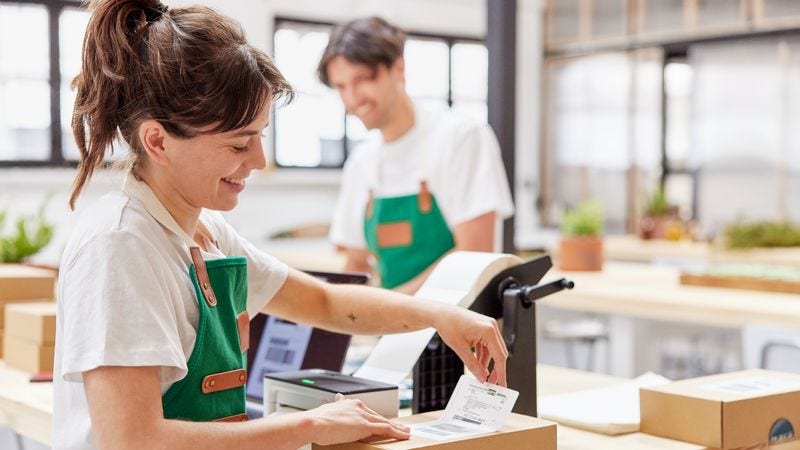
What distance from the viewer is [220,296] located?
5.28 ft

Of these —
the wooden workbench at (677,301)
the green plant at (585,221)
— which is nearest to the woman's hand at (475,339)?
the wooden workbench at (677,301)

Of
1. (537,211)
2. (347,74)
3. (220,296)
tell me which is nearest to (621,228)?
(537,211)

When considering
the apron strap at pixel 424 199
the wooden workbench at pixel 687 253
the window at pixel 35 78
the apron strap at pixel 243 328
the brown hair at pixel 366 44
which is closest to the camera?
the apron strap at pixel 243 328

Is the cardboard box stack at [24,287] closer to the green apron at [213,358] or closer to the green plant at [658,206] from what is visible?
the green apron at [213,358]

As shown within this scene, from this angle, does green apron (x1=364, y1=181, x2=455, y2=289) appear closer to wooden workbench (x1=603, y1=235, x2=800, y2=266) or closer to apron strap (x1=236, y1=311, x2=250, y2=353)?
apron strap (x1=236, y1=311, x2=250, y2=353)

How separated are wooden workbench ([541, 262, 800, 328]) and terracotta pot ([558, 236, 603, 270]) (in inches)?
5.8

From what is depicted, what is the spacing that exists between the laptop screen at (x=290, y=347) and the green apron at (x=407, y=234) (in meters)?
0.77

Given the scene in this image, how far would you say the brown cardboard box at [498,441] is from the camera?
1524 millimetres

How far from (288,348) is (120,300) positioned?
1.08m

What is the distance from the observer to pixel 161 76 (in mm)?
1468

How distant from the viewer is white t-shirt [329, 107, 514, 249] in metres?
3.15

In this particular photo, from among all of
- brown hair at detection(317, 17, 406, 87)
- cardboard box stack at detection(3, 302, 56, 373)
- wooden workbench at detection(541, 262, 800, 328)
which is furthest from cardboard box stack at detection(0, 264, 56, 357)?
wooden workbench at detection(541, 262, 800, 328)

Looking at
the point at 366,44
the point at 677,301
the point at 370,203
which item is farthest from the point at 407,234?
the point at 677,301

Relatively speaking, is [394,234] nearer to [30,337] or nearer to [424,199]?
[424,199]
